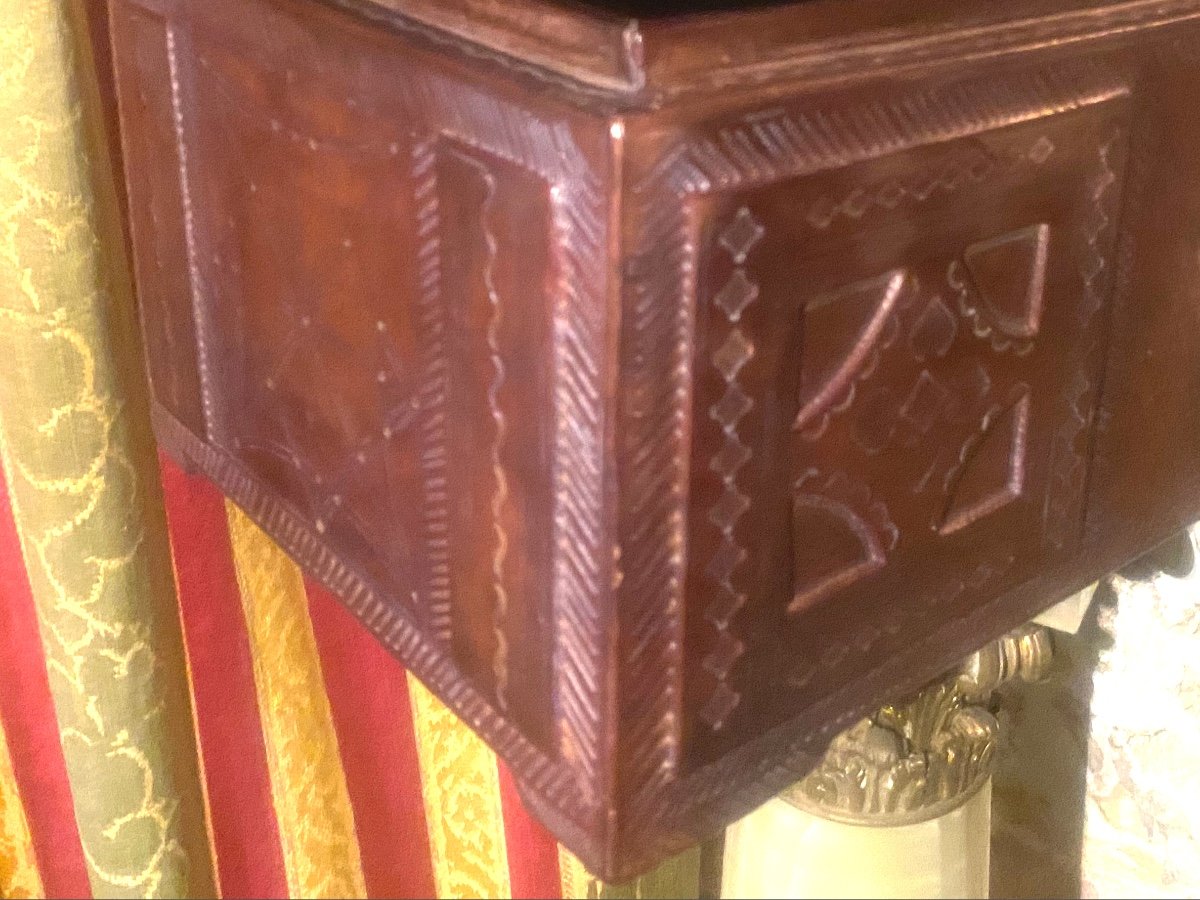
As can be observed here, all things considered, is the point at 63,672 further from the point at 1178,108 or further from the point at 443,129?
the point at 1178,108

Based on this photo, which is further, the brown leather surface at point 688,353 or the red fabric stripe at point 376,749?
the red fabric stripe at point 376,749

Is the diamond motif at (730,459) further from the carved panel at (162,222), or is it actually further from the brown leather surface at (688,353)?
the carved panel at (162,222)

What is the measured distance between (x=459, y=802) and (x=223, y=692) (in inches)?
9.3

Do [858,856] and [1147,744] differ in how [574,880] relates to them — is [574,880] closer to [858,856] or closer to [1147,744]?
[858,856]

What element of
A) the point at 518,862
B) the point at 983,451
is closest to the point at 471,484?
the point at 983,451

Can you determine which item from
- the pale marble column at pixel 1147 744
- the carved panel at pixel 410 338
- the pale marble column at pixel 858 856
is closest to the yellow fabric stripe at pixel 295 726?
the carved panel at pixel 410 338

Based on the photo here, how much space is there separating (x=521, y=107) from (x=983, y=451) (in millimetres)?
283

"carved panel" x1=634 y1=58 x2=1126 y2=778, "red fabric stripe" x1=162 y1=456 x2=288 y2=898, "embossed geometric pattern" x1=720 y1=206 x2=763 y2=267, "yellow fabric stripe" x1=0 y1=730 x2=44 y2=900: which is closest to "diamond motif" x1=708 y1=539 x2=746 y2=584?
"carved panel" x1=634 y1=58 x2=1126 y2=778

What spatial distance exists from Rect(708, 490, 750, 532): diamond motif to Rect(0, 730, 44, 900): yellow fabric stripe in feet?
2.55

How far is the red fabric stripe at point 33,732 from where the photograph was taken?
94 centimetres

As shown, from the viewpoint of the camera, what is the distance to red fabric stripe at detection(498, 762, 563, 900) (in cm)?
110

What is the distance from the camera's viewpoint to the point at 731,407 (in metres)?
0.48

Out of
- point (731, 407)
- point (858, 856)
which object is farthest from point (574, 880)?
point (731, 407)

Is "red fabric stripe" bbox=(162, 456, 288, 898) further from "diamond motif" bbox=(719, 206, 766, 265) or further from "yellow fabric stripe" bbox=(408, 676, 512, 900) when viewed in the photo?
"diamond motif" bbox=(719, 206, 766, 265)
